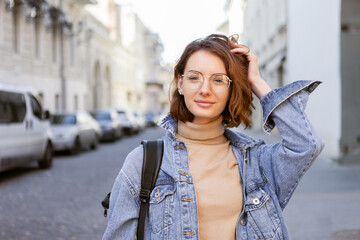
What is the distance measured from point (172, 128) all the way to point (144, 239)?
50 centimetres

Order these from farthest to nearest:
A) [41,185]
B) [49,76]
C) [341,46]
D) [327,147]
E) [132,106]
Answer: [132,106], [49,76], [327,147], [341,46], [41,185]

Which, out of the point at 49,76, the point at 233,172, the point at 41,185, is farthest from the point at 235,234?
the point at 49,76

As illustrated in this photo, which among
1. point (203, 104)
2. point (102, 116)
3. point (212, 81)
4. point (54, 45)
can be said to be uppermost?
point (54, 45)

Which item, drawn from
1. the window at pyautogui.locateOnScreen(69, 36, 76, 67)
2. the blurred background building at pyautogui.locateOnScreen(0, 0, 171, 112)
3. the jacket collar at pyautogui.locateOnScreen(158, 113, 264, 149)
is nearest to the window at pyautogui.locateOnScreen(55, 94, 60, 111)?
the blurred background building at pyautogui.locateOnScreen(0, 0, 171, 112)

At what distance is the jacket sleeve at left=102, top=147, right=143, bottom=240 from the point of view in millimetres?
1859

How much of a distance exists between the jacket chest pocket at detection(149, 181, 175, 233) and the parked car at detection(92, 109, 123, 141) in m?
20.3

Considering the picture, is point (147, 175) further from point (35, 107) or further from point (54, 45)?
point (54, 45)

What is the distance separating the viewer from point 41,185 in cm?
934

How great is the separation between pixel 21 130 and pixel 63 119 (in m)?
6.05

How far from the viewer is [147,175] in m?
1.89

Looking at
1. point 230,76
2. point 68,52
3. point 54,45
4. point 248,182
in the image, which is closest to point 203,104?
point 230,76

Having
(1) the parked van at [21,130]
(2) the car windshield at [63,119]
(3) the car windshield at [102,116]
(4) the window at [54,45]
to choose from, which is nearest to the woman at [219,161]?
(1) the parked van at [21,130]

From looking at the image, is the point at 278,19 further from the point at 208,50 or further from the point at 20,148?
the point at 208,50

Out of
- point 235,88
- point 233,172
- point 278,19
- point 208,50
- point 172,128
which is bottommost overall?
point 233,172
